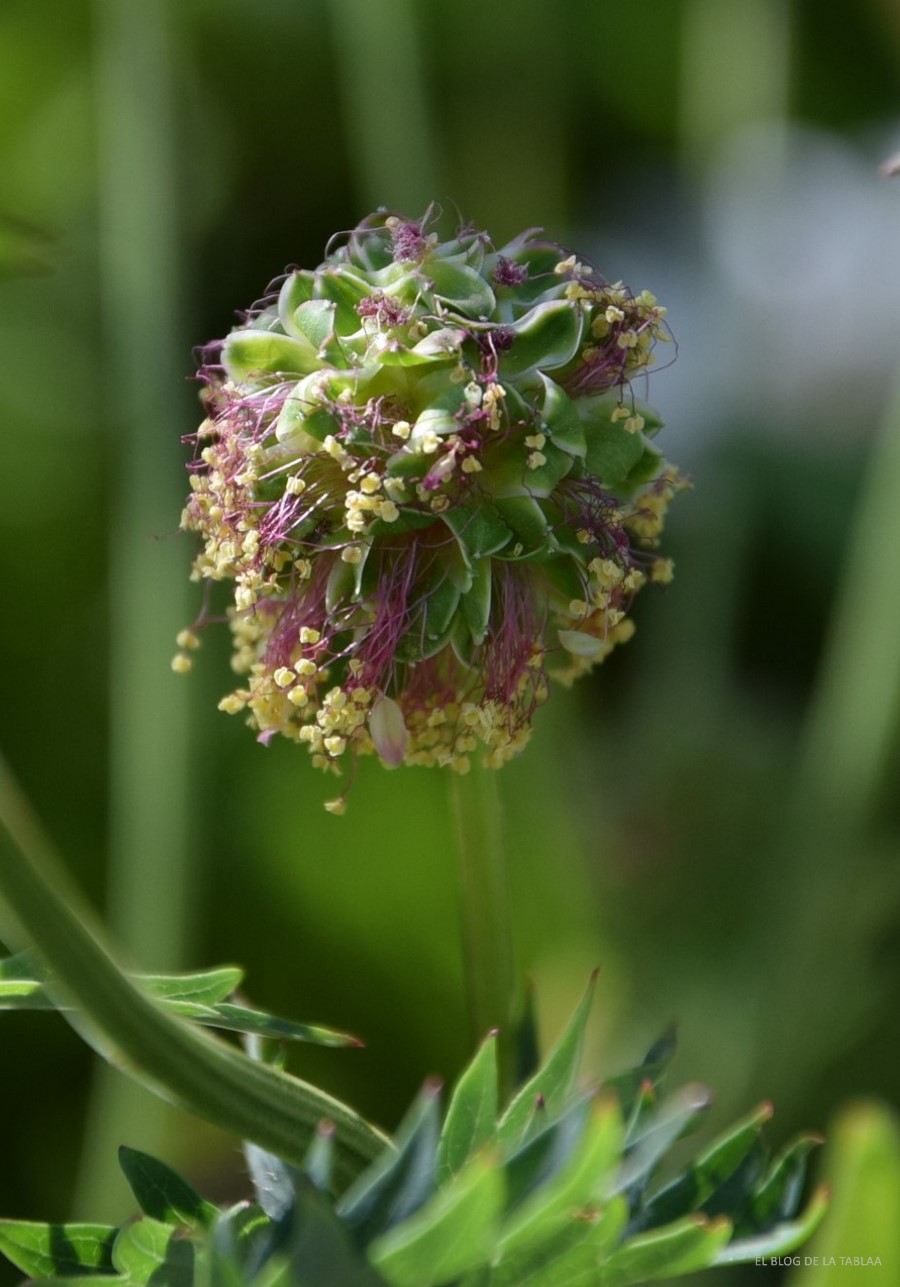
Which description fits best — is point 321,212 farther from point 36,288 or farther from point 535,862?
point 535,862

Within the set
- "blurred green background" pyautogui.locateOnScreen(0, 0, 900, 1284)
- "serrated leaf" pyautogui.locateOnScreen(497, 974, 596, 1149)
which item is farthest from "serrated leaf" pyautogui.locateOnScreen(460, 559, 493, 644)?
"blurred green background" pyautogui.locateOnScreen(0, 0, 900, 1284)

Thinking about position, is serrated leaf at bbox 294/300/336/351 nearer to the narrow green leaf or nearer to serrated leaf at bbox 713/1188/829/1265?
the narrow green leaf

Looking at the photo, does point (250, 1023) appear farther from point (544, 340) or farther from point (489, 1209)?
point (544, 340)

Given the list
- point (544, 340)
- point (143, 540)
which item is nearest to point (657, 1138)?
point (544, 340)

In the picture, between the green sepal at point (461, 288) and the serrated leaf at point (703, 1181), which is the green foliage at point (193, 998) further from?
the green sepal at point (461, 288)

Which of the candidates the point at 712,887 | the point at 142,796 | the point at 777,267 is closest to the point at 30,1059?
the point at 142,796

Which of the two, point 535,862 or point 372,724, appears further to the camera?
point 535,862

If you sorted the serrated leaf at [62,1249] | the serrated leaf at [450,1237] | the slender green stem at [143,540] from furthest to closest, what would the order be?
the slender green stem at [143,540]
the serrated leaf at [62,1249]
the serrated leaf at [450,1237]

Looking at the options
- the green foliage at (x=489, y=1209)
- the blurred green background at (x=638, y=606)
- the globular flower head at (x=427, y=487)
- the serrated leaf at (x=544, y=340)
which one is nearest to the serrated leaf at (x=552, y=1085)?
the green foliage at (x=489, y=1209)
